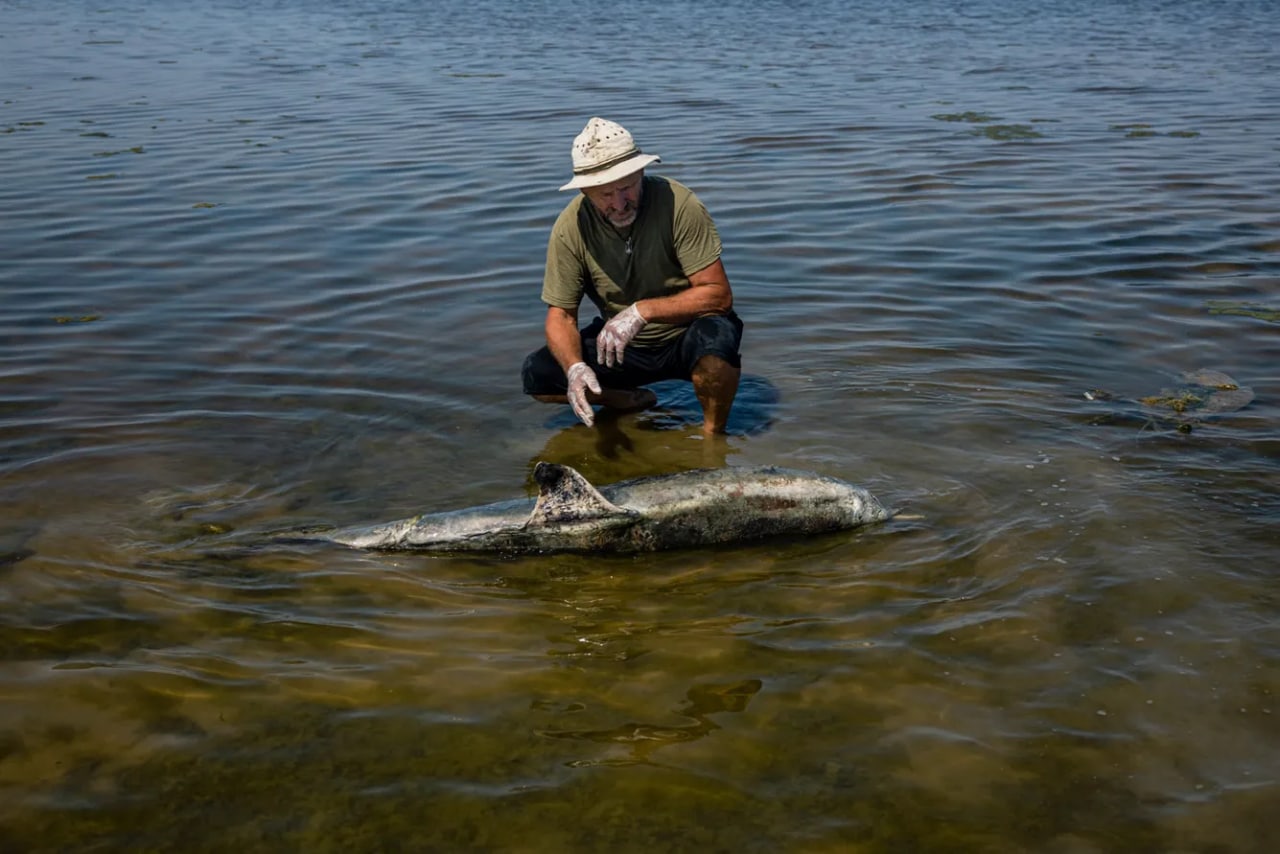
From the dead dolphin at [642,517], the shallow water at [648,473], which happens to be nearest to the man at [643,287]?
the shallow water at [648,473]

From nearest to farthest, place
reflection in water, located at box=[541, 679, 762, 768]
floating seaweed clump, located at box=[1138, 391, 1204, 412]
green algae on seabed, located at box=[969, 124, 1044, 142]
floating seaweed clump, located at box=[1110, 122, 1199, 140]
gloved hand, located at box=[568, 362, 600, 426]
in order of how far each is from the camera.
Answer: reflection in water, located at box=[541, 679, 762, 768]
gloved hand, located at box=[568, 362, 600, 426]
floating seaweed clump, located at box=[1138, 391, 1204, 412]
floating seaweed clump, located at box=[1110, 122, 1199, 140]
green algae on seabed, located at box=[969, 124, 1044, 142]

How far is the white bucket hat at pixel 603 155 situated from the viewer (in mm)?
6184

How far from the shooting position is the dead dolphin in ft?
17.1

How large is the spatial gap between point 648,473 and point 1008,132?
996 centimetres

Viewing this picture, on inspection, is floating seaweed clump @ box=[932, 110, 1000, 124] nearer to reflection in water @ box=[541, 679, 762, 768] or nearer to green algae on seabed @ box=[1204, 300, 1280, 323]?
green algae on seabed @ box=[1204, 300, 1280, 323]

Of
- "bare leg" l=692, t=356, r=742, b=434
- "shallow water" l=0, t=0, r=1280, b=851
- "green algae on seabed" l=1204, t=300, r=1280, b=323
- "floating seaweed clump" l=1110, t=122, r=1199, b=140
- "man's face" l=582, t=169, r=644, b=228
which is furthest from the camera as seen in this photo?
"floating seaweed clump" l=1110, t=122, r=1199, b=140

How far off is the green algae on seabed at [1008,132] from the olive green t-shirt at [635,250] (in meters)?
8.86

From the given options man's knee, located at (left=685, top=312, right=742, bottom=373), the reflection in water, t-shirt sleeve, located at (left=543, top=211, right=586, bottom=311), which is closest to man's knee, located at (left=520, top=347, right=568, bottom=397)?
t-shirt sleeve, located at (left=543, top=211, right=586, bottom=311)

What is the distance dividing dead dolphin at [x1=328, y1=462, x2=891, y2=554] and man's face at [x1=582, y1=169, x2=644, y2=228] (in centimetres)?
170

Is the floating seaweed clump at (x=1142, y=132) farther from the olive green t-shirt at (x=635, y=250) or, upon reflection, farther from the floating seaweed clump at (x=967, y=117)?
the olive green t-shirt at (x=635, y=250)

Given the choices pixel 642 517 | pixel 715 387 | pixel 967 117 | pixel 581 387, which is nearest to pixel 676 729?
pixel 642 517

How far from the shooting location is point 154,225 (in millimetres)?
11172

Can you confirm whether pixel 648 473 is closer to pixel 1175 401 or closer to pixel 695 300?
pixel 695 300

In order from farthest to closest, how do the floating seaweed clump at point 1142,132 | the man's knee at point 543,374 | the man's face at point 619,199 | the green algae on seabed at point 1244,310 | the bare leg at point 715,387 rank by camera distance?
the floating seaweed clump at point 1142,132, the green algae on seabed at point 1244,310, the man's knee at point 543,374, the bare leg at point 715,387, the man's face at point 619,199
